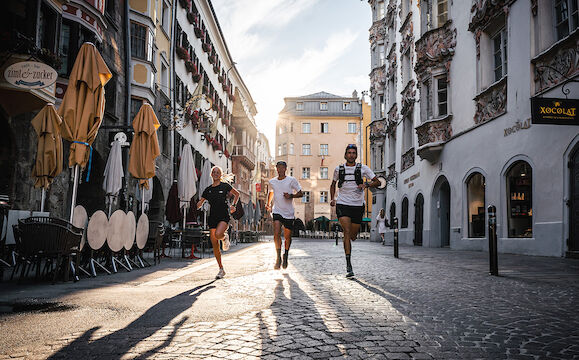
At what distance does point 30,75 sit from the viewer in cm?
1139

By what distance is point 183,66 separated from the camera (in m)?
29.4

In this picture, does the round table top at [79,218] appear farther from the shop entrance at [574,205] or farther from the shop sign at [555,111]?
the shop entrance at [574,205]

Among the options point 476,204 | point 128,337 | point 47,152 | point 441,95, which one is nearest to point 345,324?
point 128,337

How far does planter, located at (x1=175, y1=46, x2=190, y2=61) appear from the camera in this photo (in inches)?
1080

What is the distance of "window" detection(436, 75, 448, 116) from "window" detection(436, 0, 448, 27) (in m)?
2.41

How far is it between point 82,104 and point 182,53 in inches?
776

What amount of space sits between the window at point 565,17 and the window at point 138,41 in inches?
643

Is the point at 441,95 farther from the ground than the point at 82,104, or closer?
farther from the ground

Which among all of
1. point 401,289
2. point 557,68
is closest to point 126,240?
point 401,289

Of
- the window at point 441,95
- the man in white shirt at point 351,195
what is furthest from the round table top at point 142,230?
the window at point 441,95

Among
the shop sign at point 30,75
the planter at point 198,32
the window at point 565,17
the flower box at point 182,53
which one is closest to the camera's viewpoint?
the shop sign at point 30,75

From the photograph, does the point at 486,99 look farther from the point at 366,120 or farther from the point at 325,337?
the point at 366,120

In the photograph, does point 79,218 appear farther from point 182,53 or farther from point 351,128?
point 351,128

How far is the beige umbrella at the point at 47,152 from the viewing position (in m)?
11.1
